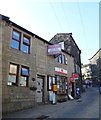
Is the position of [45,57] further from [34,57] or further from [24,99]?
[24,99]

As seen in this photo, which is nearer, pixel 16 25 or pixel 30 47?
pixel 16 25

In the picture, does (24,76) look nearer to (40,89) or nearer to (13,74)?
(13,74)

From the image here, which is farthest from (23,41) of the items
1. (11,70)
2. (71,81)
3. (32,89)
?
(71,81)

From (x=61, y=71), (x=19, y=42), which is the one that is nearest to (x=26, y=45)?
(x=19, y=42)

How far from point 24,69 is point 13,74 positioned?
1307 millimetres

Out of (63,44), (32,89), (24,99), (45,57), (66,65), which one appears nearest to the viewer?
(24,99)

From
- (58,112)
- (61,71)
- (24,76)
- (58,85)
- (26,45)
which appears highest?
(26,45)

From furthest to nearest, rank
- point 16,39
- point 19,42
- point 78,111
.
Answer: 1. point 19,42
2. point 16,39
3. point 78,111

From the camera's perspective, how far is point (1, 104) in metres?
8.19

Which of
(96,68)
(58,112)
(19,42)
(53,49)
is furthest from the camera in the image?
(96,68)

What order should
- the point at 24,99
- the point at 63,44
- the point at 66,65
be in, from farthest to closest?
the point at 63,44, the point at 66,65, the point at 24,99

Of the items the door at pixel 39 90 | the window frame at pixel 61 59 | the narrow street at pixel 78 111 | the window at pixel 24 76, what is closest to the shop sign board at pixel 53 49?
the window frame at pixel 61 59

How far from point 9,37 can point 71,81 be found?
10.9 m

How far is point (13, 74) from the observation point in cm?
968
